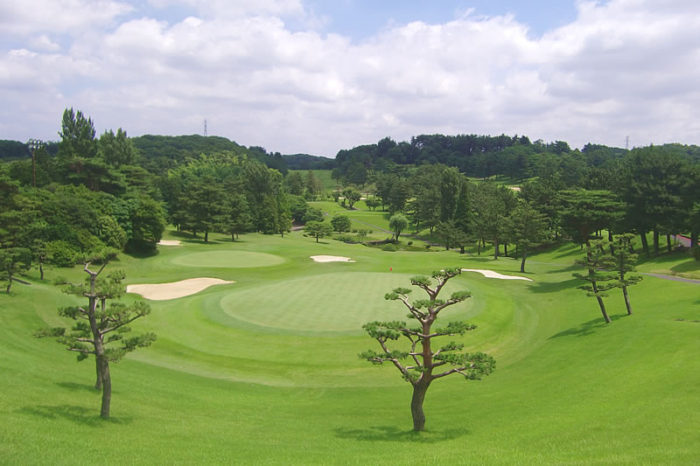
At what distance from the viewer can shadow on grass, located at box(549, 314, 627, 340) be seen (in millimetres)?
31031

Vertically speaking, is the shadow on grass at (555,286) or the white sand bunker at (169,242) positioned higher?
the white sand bunker at (169,242)

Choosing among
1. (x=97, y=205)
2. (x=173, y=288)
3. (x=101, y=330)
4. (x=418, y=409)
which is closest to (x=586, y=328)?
(x=418, y=409)

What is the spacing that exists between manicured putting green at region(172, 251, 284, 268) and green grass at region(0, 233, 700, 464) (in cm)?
1777

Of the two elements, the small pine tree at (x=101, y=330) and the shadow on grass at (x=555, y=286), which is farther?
the shadow on grass at (x=555, y=286)

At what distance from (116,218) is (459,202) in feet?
239

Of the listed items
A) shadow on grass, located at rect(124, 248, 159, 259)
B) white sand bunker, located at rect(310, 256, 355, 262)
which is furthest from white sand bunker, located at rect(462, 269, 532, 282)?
shadow on grass, located at rect(124, 248, 159, 259)

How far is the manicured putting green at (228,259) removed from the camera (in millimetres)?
60344

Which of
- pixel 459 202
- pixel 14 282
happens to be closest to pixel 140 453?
pixel 14 282

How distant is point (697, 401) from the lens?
52.9ft

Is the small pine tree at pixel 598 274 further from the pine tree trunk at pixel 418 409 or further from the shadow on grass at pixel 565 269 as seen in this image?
the shadow on grass at pixel 565 269

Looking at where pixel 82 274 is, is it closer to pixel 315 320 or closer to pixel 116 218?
pixel 116 218

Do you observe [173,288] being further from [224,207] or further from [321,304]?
[224,207]

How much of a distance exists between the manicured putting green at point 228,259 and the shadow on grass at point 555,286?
3462 cm

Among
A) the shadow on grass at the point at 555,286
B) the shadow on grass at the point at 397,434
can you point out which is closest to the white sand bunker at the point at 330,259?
the shadow on grass at the point at 555,286
